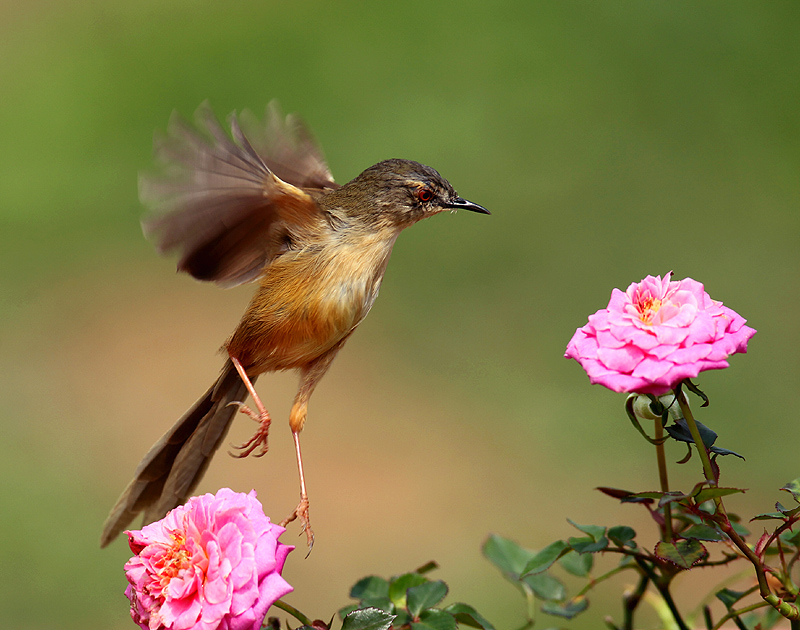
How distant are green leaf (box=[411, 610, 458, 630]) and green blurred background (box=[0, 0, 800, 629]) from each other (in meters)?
2.84

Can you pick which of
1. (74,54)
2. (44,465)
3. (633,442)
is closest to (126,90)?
A: (74,54)

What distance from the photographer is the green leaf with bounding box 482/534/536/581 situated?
2.24 metres

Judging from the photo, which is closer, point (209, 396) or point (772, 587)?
point (772, 587)

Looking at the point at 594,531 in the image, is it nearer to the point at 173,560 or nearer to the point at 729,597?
the point at 729,597

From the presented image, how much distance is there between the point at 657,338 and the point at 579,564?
0.87m

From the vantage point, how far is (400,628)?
180 cm

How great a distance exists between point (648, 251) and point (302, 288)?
15.4 ft

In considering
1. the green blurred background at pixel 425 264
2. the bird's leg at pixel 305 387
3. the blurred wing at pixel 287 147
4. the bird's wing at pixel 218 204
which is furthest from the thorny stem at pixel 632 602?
the green blurred background at pixel 425 264

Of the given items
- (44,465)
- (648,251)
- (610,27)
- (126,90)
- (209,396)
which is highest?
(610,27)

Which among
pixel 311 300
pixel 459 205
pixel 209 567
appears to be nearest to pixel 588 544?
pixel 209 567

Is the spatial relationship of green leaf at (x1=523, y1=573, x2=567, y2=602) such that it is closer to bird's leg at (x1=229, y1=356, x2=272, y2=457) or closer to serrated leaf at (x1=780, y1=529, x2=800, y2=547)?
serrated leaf at (x1=780, y1=529, x2=800, y2=547)

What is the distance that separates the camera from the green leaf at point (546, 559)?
1857mm

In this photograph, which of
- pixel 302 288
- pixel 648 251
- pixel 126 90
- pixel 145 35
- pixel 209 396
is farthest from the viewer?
pixel 145 35

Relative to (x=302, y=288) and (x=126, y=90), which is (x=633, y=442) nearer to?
(x=302, y=288)
